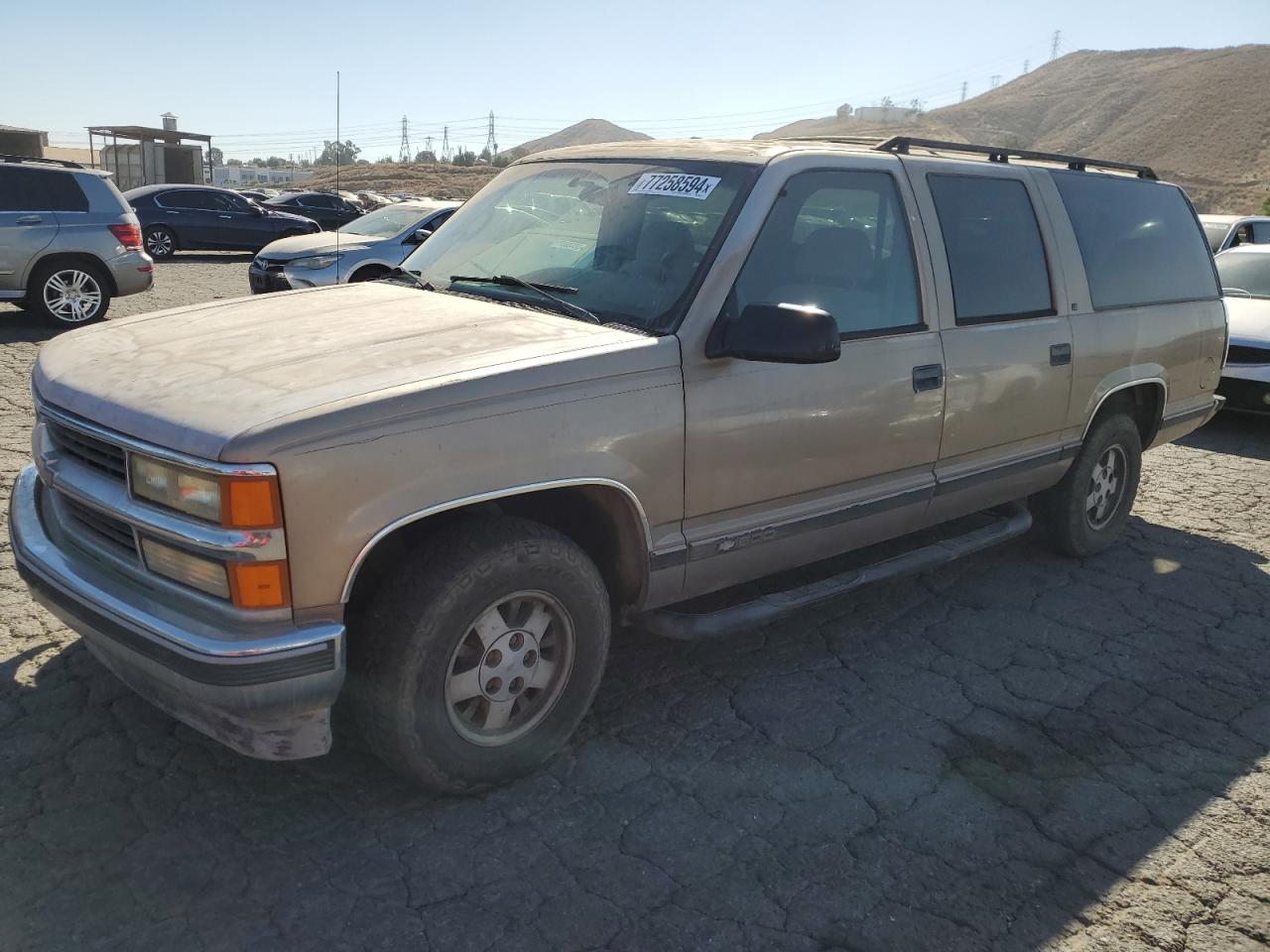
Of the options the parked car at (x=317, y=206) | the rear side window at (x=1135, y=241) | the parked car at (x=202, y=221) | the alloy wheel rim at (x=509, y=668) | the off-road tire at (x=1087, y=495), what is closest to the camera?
the alloy wheel rim at (x=509, y=668)

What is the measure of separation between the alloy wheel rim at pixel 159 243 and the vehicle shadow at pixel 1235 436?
18.9 meters

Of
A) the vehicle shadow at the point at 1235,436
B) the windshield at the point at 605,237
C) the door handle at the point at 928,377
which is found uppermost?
the windshield at the point at 605,237

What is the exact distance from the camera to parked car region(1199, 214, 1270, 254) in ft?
42.5

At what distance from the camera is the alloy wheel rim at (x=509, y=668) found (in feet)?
9.74

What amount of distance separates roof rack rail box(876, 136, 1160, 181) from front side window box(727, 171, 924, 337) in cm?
32

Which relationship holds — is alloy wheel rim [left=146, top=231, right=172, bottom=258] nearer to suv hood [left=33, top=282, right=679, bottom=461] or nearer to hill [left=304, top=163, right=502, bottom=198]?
suv hood [left=33, top=282, right=679, bottom=461]

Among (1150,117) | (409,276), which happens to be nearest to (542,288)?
(409,276)

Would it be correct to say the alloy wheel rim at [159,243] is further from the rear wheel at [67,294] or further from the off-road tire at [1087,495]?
the off-road tire at [1087,495]

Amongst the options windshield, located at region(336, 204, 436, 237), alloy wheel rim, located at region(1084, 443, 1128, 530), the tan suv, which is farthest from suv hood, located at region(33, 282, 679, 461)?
windshield, located at region(336, 204, 436, 237)

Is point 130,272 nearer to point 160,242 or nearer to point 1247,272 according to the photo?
point 160,242

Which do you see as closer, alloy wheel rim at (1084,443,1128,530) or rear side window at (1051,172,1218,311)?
rear side window at (1051,172,1218,311)

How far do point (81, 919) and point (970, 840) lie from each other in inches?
95.6

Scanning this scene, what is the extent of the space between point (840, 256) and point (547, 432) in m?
1.52

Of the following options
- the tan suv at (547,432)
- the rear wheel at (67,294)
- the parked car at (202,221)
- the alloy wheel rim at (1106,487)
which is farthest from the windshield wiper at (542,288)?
the parked car at (202,221)
